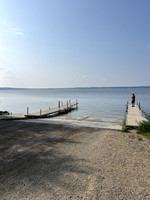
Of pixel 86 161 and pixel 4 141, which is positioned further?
pixel 4 141

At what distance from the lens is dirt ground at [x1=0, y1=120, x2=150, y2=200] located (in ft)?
13.7

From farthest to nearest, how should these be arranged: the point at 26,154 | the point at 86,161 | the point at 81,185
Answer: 1. the point at 26,154
2. the point at 86,161
3. the point at 81,185

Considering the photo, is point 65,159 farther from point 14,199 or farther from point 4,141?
point 4,141

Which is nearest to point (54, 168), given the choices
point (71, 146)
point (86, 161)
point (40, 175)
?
point (40, 175)

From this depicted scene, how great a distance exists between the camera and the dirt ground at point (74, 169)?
4.17 m

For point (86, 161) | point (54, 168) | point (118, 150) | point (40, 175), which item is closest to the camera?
point (40, 175)

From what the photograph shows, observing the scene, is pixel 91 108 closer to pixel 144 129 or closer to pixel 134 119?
pixel 134 119

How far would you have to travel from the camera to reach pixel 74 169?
5.41m

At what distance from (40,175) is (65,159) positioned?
1.38m

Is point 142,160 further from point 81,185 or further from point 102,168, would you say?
point 81,185

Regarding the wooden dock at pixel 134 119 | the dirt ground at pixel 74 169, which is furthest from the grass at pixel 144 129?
the dirt ground at pixel 74 169

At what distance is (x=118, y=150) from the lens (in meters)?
7.37

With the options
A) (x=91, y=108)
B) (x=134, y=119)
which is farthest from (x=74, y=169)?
(x=91, y=108)

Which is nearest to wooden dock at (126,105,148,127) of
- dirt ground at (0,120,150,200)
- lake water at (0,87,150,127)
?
lake water at (0,87,150,127)
